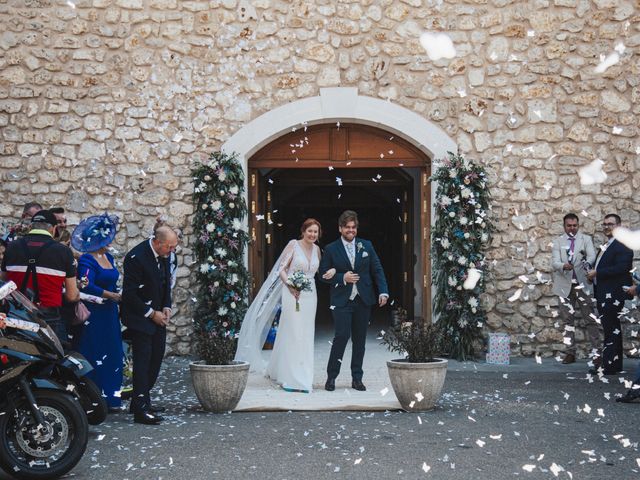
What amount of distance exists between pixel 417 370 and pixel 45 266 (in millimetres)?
3127

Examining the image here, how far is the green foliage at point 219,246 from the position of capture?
432 inches

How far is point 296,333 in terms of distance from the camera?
9.09 metres

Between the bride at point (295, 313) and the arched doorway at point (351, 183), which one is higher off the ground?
the arched doorway at point (351, 183)

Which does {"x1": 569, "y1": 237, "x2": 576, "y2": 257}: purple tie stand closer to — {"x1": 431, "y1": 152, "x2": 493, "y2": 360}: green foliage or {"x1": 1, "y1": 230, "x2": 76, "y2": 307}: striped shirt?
{"x1": 431, "y1": 152, "x2": 493, "y2": 360}: green foliage

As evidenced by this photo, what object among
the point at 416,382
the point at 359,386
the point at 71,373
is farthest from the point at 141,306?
the point at 359,386

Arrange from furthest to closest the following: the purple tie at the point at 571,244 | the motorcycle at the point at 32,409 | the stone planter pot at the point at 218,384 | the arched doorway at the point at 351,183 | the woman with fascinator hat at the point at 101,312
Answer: the arched doorway at the point at 351,183, the purple tie at the point at 571,244, the woman with fascinator hat at the point at 101,312, the stone planter pot at the point at 218,384, the motorcycle at the point at 32,409

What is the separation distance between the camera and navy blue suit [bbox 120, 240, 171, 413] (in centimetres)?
704

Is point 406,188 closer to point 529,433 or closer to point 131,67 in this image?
point 131,67

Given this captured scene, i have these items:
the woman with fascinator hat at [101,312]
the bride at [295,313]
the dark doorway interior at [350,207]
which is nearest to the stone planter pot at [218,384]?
the woman with fascinator hat at [101,312]

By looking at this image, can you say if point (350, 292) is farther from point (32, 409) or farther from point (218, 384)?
point (32, 409)

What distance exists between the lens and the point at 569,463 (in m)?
5.64

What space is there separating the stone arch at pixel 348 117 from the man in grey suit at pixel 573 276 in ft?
5.83

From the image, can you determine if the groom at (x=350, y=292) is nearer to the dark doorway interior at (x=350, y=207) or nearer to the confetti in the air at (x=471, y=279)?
the confetti in the air at (x=471, y=279)

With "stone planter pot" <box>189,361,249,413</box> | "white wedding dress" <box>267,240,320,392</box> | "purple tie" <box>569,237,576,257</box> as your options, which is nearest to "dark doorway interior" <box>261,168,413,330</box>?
"white wedding dress" <box>267,240,320,392</box>
